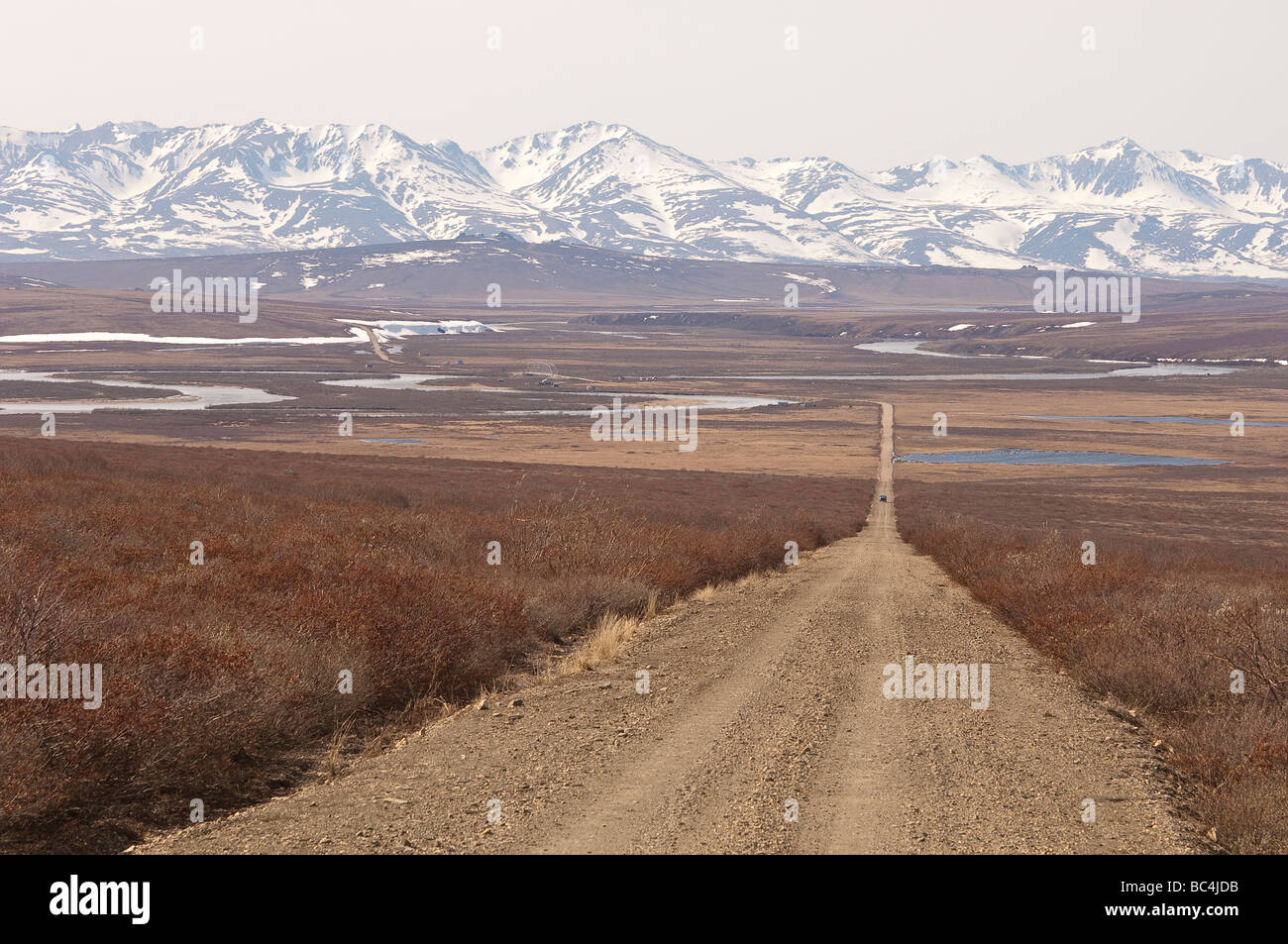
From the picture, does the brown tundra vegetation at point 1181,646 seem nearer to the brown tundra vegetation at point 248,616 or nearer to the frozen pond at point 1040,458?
the brown tundra vegetation at point 248,616

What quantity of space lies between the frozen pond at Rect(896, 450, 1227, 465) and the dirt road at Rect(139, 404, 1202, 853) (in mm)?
71997

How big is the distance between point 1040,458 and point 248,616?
270ft

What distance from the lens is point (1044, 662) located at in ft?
54.5

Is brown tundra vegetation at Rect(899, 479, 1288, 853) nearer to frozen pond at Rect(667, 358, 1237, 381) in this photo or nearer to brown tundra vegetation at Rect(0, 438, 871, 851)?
brown tundra vegetation at Rect(0, 438, 871, 851)

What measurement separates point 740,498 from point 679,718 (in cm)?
4231

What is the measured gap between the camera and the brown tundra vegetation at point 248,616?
9.58 m

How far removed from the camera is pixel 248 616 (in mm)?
13469

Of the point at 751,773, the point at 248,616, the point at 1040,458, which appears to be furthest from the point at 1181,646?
the point at 1040,458

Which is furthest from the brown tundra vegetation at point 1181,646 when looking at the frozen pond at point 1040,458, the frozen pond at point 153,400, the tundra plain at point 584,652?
the frozen pond at point 153,400

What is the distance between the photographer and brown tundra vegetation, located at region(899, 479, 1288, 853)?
10.3 m

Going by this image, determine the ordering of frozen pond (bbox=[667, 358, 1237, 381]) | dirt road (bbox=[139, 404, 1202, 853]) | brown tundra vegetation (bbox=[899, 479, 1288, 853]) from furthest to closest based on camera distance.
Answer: frozen pond (bbox=[667, 358, 1237, 381])
brown tundra vegetation (bbox=[899, 479, 1288, 853])
dirt road (bbox=[139, 404, 1202, 853])

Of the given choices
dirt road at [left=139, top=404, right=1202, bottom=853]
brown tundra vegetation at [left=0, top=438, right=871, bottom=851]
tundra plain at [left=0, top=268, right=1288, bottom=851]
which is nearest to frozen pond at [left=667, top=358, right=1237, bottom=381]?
tundra plain at [left=0, top=268, right=1288, bottom=851]
